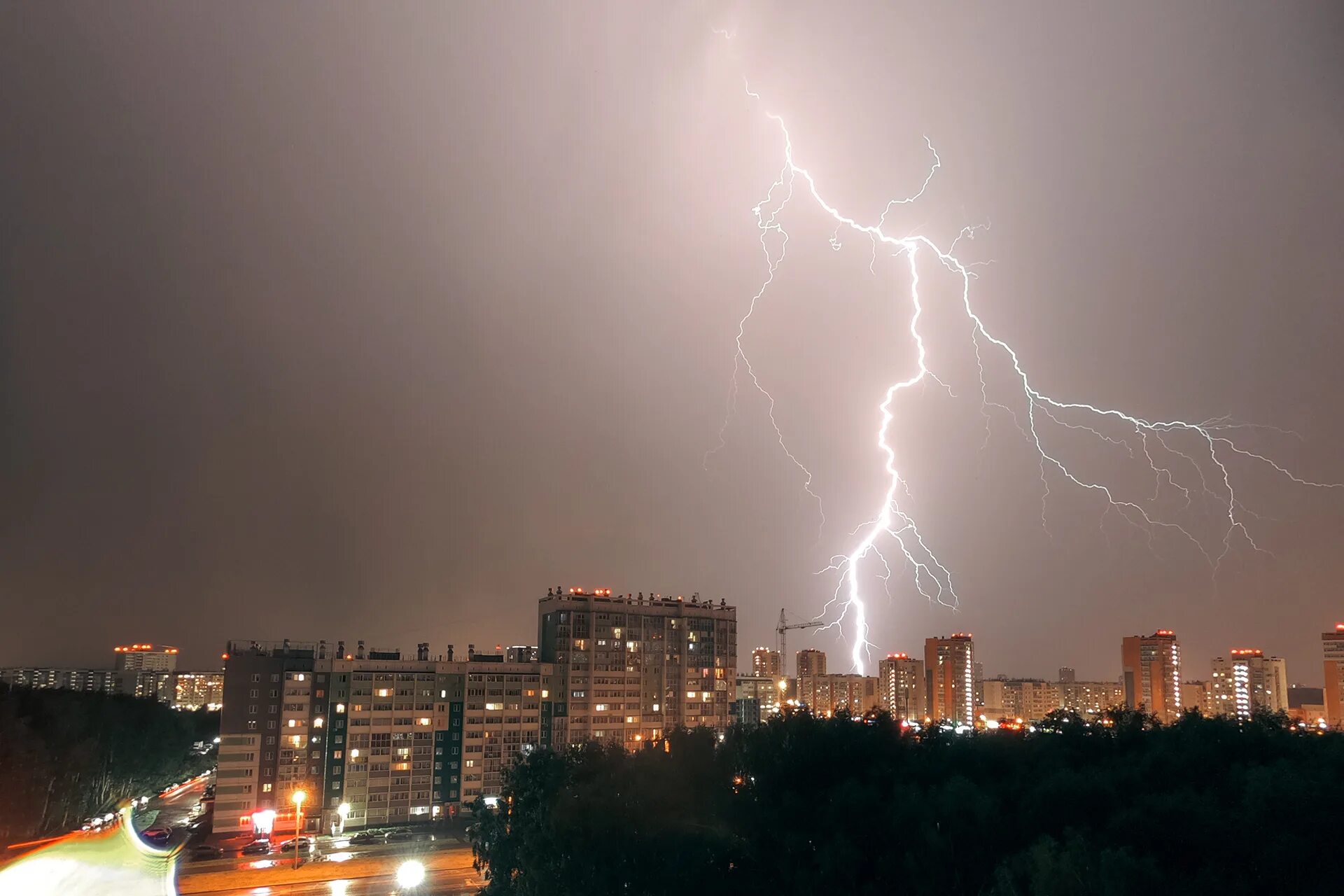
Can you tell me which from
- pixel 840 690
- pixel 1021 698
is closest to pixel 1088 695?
pixel 1021 698

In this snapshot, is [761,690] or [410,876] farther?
[761,690]

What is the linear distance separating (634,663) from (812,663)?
6204cm

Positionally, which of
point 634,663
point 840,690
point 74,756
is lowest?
point 840,690

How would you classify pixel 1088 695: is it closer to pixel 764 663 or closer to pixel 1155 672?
pixel 1155 672

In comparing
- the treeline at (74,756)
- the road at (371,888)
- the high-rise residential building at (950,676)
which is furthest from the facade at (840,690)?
the road at (371,888)

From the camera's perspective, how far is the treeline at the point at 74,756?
28828 millimetres

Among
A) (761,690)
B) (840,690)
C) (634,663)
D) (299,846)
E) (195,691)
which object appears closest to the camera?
(299,846)

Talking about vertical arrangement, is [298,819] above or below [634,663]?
below

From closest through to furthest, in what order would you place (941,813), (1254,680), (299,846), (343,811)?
(941,813), (299,846), (343,811), (1254,680)

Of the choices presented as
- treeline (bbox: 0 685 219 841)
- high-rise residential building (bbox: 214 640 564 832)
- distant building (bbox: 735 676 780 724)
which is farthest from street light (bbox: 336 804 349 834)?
distant building (bbox: 735 676 780 724)

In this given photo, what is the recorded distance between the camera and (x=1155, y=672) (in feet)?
255

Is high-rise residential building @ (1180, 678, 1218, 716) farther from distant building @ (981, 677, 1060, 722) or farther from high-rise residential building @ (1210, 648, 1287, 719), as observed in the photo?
distant building @ (981, 677, 1060, 722)

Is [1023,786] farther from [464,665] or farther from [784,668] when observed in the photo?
[784,668]

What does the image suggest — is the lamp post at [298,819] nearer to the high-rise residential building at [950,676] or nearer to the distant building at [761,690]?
the distant building at [761,690]
